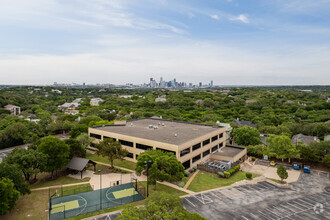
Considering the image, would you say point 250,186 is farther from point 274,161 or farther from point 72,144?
point 72,144

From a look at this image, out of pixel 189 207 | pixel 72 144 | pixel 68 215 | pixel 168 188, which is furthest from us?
pixel 72 144

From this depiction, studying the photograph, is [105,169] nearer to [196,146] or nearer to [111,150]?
[111,150]

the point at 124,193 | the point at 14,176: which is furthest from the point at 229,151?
the point at 14,176

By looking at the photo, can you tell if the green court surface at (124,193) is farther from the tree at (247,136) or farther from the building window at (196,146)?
the tree at (247,136)

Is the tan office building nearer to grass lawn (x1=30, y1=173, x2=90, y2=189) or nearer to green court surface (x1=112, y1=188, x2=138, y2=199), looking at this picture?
green court surface (x1=112, y1=188, x2=138, y2=199)

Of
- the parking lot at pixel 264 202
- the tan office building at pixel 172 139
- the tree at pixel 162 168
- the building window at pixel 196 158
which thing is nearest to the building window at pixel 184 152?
the tan office building at pixel 172 139

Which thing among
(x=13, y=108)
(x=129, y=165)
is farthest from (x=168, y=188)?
(x=13, y=108)
